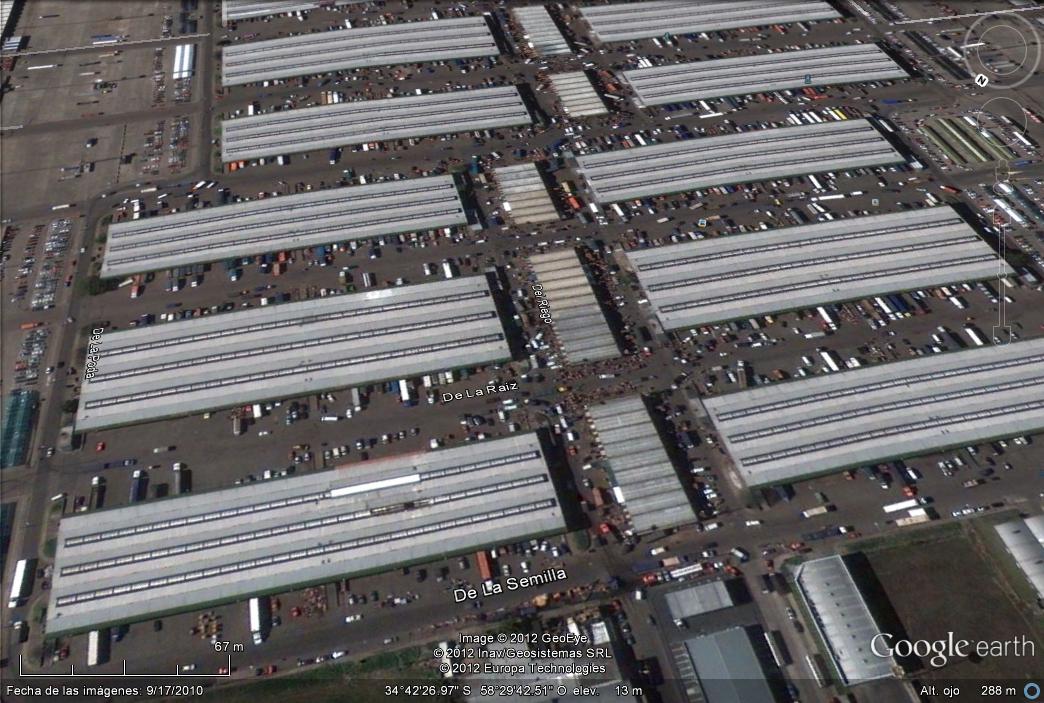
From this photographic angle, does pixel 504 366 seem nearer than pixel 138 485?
No

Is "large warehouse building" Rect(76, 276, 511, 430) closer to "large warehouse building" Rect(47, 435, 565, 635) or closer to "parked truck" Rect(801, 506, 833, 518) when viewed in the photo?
"large warehouse building" Rect(47, 435, 565, 635)

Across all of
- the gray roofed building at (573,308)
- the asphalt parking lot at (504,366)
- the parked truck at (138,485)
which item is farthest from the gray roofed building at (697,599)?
the parked truck at (138,485)

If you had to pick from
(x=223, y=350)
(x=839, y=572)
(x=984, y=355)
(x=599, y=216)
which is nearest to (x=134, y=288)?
(x=223, y=350)

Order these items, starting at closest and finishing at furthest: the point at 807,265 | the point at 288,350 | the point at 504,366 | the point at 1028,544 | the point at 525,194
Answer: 1. the point at 1028,544
2. the point at 288,350
3. the point at 504,366
4. the point at 807,265
5. the point at 525,194

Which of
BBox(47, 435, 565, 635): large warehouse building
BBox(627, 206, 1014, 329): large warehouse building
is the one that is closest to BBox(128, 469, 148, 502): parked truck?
BBox(47, 435, 565, 635): large warehouse building

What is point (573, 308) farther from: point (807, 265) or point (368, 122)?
point (368, 122)

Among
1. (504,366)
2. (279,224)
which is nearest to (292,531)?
(504,366)

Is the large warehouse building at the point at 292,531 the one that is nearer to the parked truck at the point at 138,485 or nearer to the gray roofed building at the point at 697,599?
the parked truck at the point at 138,485
